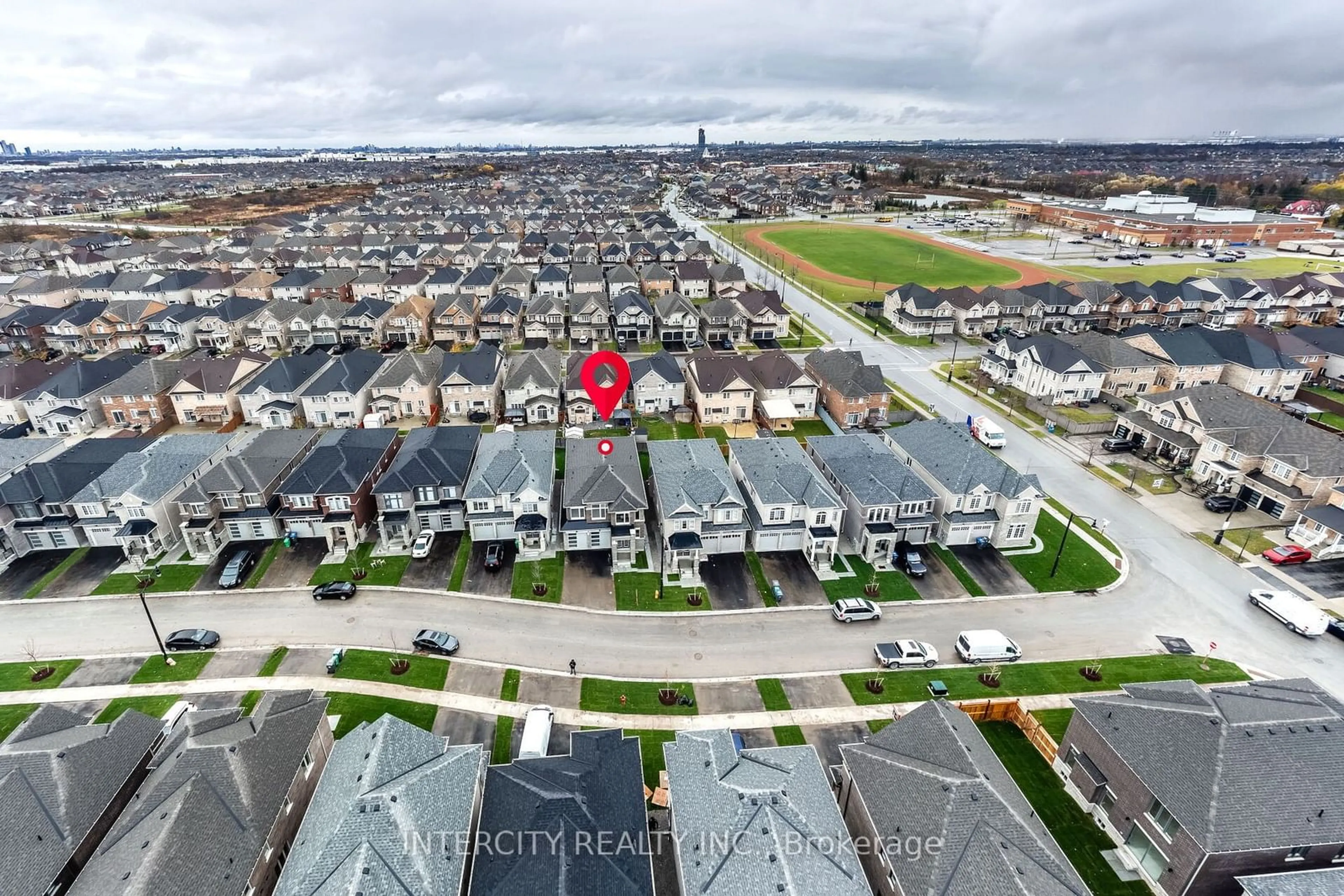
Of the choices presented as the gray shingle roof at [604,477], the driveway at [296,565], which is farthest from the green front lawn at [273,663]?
the gray shingle roof at [604,477]

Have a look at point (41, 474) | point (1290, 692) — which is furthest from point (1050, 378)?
point (41, 474)

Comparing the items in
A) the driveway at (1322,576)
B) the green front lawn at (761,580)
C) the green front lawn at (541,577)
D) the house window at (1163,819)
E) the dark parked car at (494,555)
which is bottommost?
the driveway at (1322,576)

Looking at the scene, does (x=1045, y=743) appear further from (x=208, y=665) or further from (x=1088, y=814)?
(x=208, y=665)

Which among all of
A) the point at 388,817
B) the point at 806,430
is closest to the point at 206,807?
the point at 388,817

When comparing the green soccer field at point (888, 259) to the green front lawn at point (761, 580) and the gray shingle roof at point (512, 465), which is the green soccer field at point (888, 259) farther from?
the gray shingle roof at point (512, 465)

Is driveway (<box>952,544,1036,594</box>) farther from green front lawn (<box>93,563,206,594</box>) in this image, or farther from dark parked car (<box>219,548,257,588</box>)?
green front lawn (<box>93,563,206,594</box>)

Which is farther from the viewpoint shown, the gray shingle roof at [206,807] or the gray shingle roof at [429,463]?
the gray shingle roof at [429,463]
